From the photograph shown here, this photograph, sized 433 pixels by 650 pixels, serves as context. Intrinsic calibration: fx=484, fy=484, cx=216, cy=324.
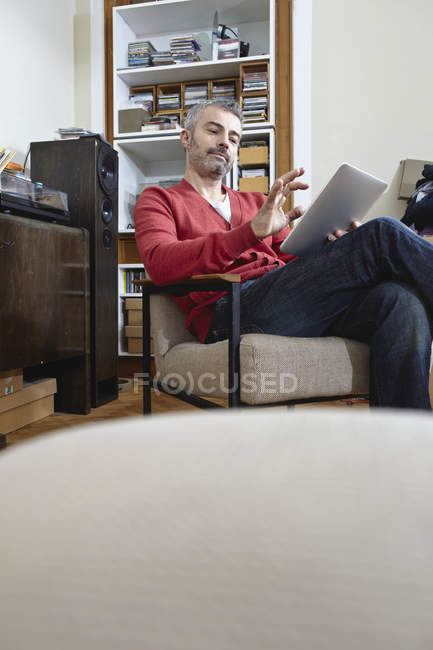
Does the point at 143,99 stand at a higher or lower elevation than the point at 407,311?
higher

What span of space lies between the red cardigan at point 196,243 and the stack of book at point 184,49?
1784 mm

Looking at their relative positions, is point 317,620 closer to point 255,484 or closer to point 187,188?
point 255,484

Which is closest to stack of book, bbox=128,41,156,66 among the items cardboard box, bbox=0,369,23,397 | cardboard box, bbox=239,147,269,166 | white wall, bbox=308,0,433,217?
cardboard box, bbox=239,147,269,166

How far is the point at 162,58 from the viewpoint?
3.17 metres

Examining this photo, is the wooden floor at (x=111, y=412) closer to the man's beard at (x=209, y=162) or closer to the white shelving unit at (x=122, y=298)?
the white shelving unit at (x=122, y=298)

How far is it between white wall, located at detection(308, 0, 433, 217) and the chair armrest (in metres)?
2.00

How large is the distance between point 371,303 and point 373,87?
238cm

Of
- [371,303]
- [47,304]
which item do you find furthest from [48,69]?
[371,303]

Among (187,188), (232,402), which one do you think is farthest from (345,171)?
(187,188)

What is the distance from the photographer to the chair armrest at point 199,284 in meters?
1.14

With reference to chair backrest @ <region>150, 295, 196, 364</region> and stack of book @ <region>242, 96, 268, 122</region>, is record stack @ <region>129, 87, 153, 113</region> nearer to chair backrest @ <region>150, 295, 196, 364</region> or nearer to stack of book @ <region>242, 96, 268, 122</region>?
stack of book @ <region>242, 96, 268, 122</region>

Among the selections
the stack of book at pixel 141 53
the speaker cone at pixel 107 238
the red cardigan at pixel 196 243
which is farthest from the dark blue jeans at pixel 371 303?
the stack of book at pixel 141 53

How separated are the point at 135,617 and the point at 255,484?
0.26ft

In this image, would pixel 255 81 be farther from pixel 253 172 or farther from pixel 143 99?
pixel 143 99
